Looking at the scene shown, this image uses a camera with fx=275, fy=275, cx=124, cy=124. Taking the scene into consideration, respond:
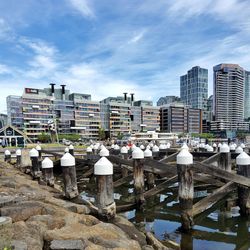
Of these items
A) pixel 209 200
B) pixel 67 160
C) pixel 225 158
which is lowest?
pixel 209 200

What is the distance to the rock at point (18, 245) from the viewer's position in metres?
4.07

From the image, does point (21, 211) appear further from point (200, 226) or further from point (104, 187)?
point (200, 226)

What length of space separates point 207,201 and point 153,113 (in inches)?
6104

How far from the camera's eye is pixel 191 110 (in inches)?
6949

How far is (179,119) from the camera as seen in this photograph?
6604 inches

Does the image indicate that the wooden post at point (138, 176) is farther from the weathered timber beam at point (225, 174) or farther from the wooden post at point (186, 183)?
the wooden post at point (186, 183)

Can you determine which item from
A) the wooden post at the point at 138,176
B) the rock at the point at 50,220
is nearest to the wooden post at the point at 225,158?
the wooden post at the point at 138,176

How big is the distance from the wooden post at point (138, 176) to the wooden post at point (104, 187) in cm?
296

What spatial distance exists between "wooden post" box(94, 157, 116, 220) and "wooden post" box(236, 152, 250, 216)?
4429 mm

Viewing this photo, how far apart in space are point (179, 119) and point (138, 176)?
527 feet

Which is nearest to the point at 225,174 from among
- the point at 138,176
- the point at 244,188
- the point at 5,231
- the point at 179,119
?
the point at 244,188

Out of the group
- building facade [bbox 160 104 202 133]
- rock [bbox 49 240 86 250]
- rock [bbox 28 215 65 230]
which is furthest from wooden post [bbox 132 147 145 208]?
building facade [bbox 160 104 202 133]

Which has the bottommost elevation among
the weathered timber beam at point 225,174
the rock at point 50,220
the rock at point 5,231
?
the rock at point 50,220

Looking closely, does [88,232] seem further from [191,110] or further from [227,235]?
[191,110]
